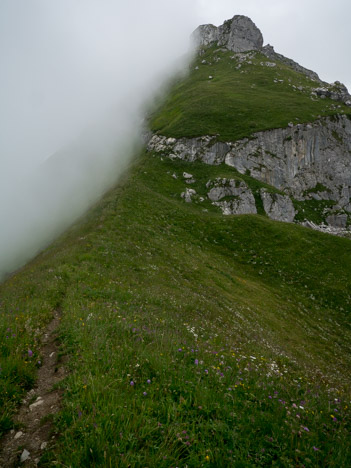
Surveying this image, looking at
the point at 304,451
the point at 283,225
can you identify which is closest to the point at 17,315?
the point at 304,451

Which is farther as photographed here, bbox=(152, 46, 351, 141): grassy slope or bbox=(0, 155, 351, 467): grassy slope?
bbox=(152, 46, 351, 141): grassy slope

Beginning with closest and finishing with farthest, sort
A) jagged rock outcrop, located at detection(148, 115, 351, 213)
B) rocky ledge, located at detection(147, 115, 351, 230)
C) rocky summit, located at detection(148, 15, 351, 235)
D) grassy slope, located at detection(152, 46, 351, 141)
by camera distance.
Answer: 1. rocky summit, located at detection(148, 15, 351, 235)
2. rocky ledge, located at detection(147, 115, 351, 230)
3. jagged rock outcrop, located at detection(148, 115, 351, 213)
4. grassy slope, located at detection(152, 46, 351, 141)

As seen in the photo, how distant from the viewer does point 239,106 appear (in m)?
83.4

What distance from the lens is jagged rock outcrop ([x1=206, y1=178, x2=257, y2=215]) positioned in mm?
50875

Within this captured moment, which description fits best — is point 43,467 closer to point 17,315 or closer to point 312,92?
point 17,315

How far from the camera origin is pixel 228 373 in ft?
21.5

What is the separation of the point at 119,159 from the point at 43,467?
291ft

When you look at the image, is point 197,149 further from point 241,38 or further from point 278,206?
point 241,38

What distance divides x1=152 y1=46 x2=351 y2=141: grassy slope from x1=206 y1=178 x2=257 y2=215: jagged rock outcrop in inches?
814

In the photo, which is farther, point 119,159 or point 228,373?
point 119,159

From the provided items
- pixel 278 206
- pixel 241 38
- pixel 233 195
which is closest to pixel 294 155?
pixel 278 206

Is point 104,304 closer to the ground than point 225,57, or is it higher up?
closer to the ground

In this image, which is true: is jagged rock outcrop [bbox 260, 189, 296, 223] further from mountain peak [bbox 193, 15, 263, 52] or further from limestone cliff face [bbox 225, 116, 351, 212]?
mountain peak [bbox 193, 15, 263, 52]

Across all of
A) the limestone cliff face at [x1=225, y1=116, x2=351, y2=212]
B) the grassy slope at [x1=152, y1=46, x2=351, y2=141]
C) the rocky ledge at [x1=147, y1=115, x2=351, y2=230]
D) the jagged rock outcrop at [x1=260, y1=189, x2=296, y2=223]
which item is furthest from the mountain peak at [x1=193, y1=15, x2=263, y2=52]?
the jagged rock outcrop at [x1=260, y1=189, x2=296, y2=223]
